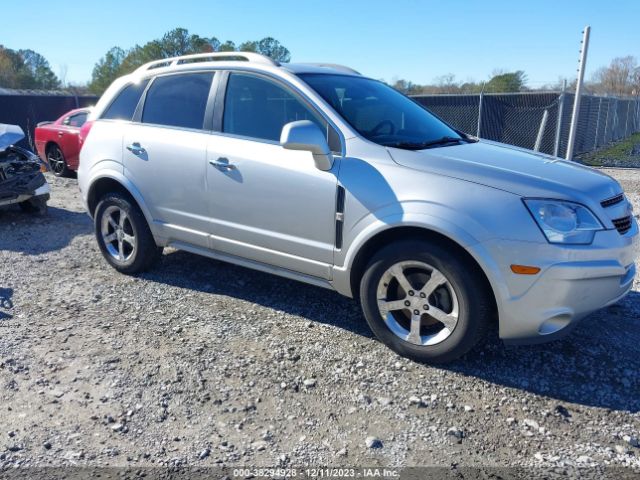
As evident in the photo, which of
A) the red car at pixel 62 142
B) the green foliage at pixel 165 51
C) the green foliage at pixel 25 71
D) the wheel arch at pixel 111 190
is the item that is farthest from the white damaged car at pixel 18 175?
the green foliage at pixel 25 71

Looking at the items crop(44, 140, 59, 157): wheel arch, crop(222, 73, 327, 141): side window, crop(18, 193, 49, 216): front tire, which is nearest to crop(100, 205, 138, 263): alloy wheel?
crop(222, 73, 327, 141): side window

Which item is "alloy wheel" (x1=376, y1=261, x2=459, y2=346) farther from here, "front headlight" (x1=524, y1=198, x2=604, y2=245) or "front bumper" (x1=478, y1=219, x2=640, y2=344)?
"front headlight" (x1=524, y1=198, x2=604, y2=245)

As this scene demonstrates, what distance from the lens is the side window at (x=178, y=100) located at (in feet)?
14.6

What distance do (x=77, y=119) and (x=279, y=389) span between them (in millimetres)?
10414

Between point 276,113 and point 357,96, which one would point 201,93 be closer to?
point 276,113

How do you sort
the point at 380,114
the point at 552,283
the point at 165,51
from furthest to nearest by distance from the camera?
the point at 165,51
the point at 380,114
the point at 552,283

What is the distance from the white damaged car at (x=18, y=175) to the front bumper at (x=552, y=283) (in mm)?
6417

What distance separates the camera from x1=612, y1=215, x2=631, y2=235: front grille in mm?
3268

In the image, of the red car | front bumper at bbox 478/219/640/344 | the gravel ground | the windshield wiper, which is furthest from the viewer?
the red car

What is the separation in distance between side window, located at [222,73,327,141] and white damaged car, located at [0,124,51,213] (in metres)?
4.33

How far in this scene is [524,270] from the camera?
304cm

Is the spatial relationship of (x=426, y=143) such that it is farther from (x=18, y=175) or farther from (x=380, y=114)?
(x=18, y=175)

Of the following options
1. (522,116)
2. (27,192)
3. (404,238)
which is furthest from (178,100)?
(522,116)

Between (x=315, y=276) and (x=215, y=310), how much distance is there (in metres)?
0.99
